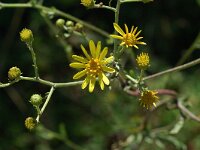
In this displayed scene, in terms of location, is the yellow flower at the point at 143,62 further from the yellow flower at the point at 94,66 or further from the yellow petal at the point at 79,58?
the yellow petal at the point at 79,58

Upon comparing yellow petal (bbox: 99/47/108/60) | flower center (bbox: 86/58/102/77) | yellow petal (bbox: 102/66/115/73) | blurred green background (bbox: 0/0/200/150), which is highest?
yellow petal (bbox: 99/47/108/60)

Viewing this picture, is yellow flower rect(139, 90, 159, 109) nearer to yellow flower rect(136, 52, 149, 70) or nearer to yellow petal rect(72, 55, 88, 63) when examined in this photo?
yellow flower rect(136, 52, 149, 70)

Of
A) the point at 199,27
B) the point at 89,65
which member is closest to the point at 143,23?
the point at 199,27

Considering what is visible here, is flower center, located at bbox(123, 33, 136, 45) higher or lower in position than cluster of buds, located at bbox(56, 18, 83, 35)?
higher

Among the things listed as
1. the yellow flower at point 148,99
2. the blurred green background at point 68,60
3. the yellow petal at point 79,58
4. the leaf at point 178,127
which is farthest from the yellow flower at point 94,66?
the blurred green background at point 68,60

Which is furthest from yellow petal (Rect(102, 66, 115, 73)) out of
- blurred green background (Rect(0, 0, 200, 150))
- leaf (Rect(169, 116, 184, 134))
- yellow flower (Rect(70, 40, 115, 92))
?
blurred green background (Rect(0, 0, 200, 150))

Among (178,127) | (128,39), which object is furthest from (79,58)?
(178,127)

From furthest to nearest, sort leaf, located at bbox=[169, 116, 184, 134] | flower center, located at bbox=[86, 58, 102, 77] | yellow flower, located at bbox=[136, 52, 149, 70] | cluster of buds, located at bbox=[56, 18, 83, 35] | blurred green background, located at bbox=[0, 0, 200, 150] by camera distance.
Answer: blurred green background, located at bbox=[0, 0, 200, 150]
leaf, located at bbox=[169, 116, 184, 134]
cluster of buds, located at bbox=[56, 18, 83, 35]
flower center, located at bbox=[86, 58, 102, 77]
yellow flower, located at bbox=[136, 52, 149, 70]

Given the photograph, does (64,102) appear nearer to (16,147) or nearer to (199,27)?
(16,147)
